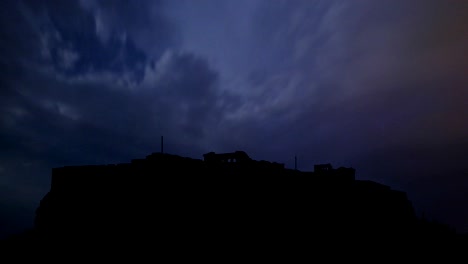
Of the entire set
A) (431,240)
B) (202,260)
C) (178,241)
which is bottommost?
(431,240)

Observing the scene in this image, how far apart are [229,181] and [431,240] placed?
17045 millimetres

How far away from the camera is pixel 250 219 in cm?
1354

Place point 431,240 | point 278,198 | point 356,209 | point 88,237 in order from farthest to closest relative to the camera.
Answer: point 431,240 < point 356,209 < point 278,198 < point 88,237

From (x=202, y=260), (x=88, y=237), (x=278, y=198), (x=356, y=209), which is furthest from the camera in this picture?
(x=356, y=209)

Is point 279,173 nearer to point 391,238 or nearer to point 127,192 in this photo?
point 127,192

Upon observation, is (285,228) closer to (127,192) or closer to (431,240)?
(127,192)

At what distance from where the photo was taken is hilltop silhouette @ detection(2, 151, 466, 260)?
12.7m

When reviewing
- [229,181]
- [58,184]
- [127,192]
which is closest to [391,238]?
[229,181]

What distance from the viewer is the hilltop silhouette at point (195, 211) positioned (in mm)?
12656

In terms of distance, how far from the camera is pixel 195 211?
13.0 meters

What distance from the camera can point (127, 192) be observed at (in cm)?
1347

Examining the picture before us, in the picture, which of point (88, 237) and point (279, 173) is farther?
point (279, 173)

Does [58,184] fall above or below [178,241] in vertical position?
above

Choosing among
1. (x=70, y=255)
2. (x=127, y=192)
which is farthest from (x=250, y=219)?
(x=70, y=255)
